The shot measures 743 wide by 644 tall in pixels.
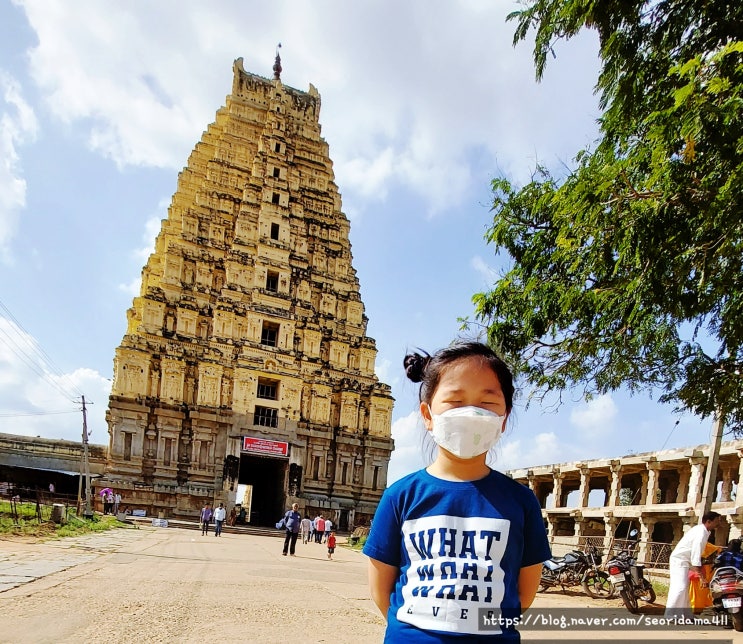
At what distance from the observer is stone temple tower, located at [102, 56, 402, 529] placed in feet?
97.3

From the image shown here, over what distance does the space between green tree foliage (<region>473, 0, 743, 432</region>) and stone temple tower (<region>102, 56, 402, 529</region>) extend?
81.9 feet

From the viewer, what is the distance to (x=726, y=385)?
658cm

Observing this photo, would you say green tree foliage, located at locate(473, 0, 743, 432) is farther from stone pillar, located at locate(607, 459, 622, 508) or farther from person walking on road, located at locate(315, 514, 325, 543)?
person walking on road, located at locate(315, 514, 325, 543)

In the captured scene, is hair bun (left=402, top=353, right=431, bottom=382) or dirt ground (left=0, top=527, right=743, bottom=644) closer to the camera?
hair bun (left=402, top=353, right=431, bottom=382)

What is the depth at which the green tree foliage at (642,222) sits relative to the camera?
4.60 meters

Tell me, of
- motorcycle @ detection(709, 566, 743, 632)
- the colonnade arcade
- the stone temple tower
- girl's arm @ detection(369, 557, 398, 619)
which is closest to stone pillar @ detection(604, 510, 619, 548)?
the colonnade arcade

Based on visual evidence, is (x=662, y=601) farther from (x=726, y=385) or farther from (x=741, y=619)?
(x=726, y=385)

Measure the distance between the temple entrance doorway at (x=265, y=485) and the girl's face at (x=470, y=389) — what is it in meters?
29.3

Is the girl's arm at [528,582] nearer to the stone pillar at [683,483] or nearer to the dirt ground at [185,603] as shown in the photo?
the dirt ground at [185,603]

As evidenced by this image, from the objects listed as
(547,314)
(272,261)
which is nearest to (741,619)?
(547,314)

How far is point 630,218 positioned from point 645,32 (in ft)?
5.92

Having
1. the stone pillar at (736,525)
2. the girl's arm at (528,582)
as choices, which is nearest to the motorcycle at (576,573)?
the stone pillar at (736,525)

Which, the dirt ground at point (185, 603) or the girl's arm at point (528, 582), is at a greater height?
the girl's arm at point (528, 582)

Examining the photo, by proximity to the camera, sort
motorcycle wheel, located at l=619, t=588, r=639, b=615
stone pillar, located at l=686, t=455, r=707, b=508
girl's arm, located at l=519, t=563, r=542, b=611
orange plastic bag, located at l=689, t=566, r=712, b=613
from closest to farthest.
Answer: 1. girl's arm, located at l=519, t=563, r=542, b=611
2. orange plastic bag, located at l=689, t=566, r=712, b=613
3. motorcycle wheel, located at l=619, t=588, r=639, b=615
4. stone pillar, located at l=686, t=455, r=707, b=508
